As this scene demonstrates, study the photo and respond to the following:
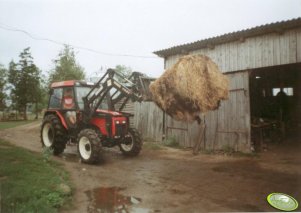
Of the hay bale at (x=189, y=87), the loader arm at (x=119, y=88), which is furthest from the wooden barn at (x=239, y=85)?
the loader arm at (x=119, y=88)

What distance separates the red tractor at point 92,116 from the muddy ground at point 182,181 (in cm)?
56

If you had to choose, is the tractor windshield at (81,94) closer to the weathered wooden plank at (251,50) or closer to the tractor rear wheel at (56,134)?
the tractor rear wheel at (56,134)

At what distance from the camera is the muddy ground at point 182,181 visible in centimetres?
495

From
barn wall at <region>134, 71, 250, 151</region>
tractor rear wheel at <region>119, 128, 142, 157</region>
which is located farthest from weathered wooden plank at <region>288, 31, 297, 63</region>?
tractor rear wheel at <region>119, 128, 142, 157</region>

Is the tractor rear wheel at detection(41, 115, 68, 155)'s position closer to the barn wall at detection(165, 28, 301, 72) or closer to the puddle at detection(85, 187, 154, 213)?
the puddle at detection(85, 187, 154, 213)

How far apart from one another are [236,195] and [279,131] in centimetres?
846

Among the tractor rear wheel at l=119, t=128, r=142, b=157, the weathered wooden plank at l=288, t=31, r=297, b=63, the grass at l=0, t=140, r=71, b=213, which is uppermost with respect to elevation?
the weathered wooden plank at l=288, t=31, r=297, b=63

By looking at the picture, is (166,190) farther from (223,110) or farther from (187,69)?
(223,110)

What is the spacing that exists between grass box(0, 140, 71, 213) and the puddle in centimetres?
50

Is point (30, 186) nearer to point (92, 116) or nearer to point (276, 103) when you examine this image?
point (92, 116)

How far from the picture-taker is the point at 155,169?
7773mm

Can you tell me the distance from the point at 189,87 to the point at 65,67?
14.5 m

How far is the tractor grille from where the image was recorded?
28.3ft

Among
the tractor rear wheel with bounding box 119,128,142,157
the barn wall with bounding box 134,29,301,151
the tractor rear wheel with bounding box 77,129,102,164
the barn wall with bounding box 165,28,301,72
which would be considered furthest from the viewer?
the barn wall with bounding box 134,29,301,151
